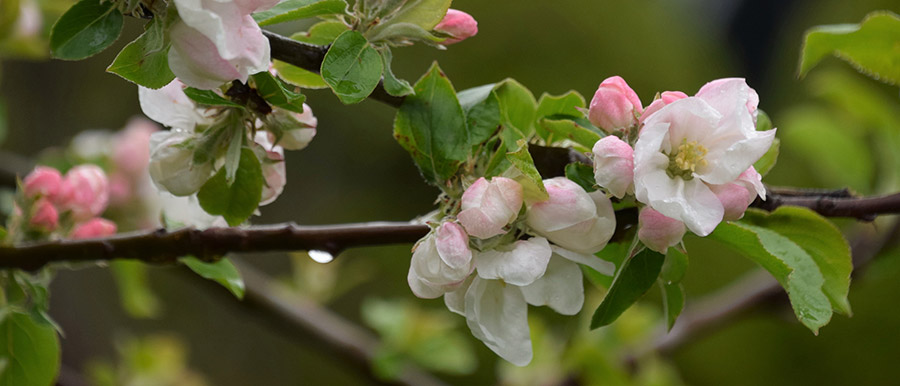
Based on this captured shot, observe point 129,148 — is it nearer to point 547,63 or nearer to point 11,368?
point 11,368

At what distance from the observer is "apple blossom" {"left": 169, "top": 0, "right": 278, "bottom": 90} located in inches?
10.2

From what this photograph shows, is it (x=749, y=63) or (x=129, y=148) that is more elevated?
(x=129, y=148)

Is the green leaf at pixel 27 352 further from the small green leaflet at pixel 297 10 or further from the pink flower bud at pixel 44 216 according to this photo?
the small green leaflet at pixel 297 10

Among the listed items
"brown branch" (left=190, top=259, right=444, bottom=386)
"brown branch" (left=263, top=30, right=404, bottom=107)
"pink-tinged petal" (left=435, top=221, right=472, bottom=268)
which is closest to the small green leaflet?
"brown branch" (left=263, top=30, right=404, bottom=107)

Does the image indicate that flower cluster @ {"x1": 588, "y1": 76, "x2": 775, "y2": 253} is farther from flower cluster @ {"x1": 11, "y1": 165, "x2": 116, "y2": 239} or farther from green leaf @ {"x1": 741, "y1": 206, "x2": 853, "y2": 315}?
flower cluster @ {"x1": 11, "y1": 165, "x2": 116, "y2": 239}

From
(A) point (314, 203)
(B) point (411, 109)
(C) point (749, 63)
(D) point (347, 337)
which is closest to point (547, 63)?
(A) point (314, 203)

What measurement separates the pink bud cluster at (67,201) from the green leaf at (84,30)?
0.21 m

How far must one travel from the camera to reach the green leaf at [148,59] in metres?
0.29

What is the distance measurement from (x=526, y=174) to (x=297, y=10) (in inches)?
4.7

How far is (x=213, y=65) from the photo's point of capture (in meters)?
0.27

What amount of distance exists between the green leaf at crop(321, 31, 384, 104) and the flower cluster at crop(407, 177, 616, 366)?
0.06m

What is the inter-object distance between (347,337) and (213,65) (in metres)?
0.73

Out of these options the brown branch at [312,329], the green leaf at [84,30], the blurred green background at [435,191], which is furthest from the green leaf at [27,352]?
the blurred green background at [435,191]

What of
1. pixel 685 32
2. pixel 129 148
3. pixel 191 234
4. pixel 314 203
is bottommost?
pixel 314 203
